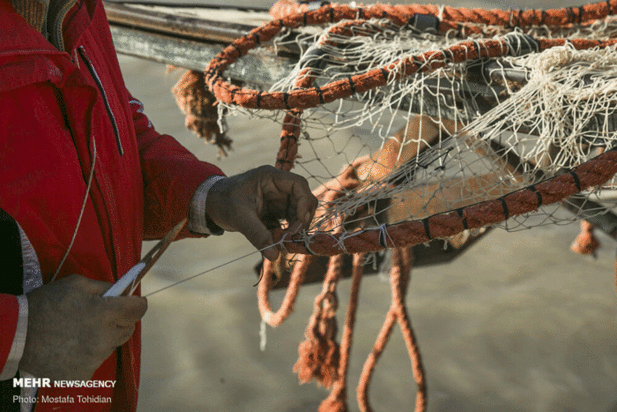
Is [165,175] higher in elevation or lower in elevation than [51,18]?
lower

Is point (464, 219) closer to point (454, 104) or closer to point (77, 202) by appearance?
point (454, 104)

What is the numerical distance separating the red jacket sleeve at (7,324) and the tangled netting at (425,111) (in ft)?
1.95

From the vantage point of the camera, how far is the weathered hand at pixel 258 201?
122 centimetres

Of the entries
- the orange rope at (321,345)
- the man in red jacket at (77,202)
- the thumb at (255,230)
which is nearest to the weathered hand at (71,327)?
the man in red jacket at (77,202)

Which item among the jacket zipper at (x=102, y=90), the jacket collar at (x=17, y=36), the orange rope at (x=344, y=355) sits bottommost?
the orange rope at (x=344, y=355)

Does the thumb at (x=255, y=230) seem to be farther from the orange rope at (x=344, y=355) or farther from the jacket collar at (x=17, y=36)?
the orange rope at (x=344, y=355)

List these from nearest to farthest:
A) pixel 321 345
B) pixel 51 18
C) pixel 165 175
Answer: pixel 51 18 → pixel 165 175 → pixel 321 345

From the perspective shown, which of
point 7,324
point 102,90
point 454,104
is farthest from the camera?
point 454,104

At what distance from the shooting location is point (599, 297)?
409 centimetres

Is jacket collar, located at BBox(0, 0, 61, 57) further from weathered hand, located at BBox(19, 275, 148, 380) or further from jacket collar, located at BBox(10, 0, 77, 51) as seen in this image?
weathered hand, located at BBox(19, 275, 148, 380)

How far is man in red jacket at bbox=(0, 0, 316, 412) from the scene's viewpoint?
0.90m

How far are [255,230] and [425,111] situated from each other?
37.6 inches

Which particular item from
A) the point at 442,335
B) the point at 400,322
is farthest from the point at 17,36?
the point at 442,335

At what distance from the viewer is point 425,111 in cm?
188
